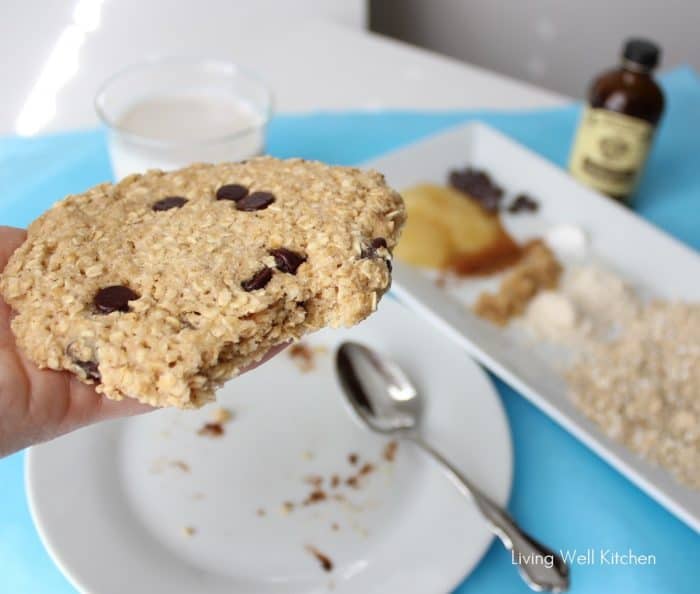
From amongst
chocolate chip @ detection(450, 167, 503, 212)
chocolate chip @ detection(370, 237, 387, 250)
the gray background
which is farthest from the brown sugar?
the gray background

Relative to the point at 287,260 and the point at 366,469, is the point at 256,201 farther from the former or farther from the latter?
the point at 366,469

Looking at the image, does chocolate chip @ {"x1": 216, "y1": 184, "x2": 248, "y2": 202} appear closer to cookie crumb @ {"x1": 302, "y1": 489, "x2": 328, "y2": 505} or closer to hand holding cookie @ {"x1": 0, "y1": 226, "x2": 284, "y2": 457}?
hand holding cookie @ {"x1": 0, "y1": 226, "x2": 284, "y2": 457}

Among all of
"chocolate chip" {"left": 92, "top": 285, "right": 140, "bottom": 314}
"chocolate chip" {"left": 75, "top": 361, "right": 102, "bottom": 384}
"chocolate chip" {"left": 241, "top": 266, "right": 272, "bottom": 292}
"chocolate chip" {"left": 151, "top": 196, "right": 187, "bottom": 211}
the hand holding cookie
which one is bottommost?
the hand holding cookie

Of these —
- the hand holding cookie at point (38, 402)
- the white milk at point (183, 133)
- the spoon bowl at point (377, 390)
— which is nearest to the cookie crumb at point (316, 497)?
the spoon bowl at point (377, 390)

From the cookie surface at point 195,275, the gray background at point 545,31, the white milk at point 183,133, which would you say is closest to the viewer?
the cookie surface at point 195,275

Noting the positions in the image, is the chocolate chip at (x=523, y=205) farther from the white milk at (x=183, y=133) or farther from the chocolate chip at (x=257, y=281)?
the chocolate chip at (x=257, y=281)

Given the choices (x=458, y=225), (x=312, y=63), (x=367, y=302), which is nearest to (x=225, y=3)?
(x=312, y=63)

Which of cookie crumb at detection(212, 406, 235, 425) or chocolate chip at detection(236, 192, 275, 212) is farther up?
chocolate chip at detection(236, 192, 275, 212)
